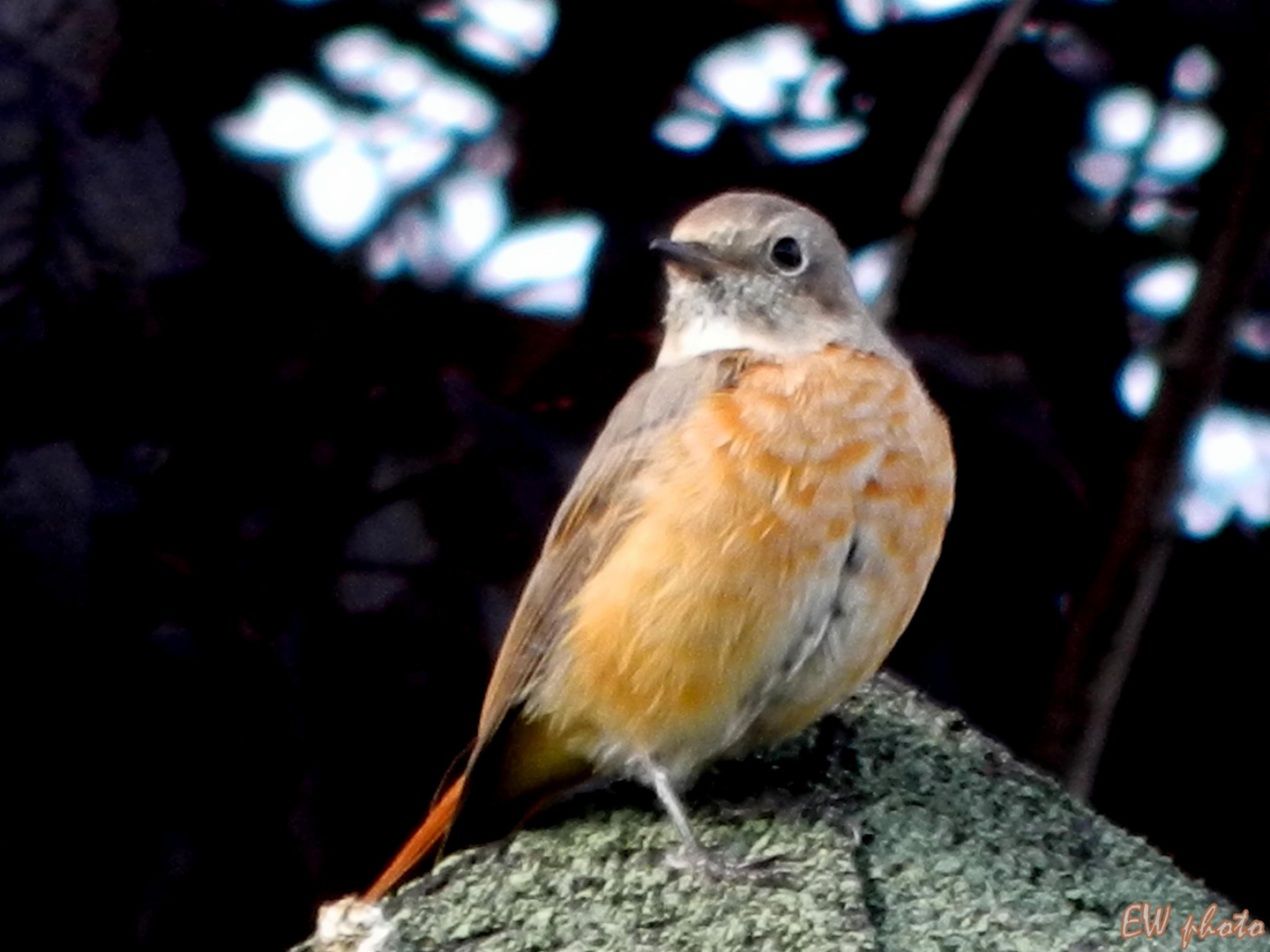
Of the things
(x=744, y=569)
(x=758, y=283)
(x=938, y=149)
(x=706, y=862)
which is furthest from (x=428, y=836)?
(x=938, y=149)

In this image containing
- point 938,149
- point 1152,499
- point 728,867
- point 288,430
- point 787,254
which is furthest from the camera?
point 1152,499

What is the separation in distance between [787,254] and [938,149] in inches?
12.5

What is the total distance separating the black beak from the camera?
327 cm

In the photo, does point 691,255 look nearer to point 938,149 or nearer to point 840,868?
point 938,149

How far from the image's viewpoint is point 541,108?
3.38 m

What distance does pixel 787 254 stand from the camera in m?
3.59

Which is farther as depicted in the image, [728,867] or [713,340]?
[713,340]

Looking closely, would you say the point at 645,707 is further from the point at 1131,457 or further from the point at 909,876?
the point at 1131,457

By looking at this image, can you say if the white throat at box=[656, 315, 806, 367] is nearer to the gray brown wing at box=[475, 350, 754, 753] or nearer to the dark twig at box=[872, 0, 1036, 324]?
the gray brown wing at box=[475, 350, 754, 753]

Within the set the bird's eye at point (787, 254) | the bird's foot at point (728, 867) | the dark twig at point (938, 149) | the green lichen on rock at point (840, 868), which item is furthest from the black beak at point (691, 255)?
the bird's foot at point (728, 867)

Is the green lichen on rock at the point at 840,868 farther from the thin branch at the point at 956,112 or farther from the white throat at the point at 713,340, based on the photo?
the thin branch at the point at 956,112

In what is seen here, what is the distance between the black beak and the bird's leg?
87 cm

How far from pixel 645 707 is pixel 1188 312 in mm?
1451

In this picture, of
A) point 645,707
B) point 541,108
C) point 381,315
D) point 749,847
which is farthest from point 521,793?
point 541,108
